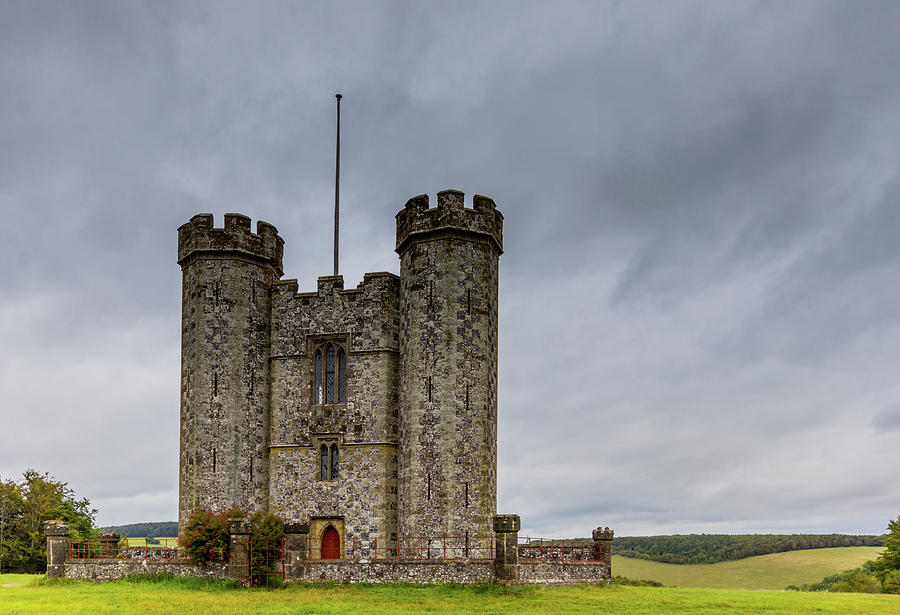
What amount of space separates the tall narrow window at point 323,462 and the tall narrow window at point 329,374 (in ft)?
6.45

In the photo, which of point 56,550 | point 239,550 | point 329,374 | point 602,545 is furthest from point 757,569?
point 56,550

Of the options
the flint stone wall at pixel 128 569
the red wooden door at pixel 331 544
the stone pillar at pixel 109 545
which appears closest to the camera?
the flint stone wall at pixel 128 569

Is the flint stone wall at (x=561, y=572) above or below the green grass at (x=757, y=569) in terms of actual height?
above

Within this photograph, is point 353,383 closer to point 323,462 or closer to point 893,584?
point 323,462

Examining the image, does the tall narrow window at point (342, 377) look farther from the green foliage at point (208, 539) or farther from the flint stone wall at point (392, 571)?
the flint stone wall at point (392, 571)

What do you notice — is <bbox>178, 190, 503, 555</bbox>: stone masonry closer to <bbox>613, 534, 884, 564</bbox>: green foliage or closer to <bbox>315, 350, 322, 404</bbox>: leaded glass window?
<bbox>315, 350, 322, 404</bbox>: leaded glass window

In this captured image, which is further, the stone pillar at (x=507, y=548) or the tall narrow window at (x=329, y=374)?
the tall narrow window at (x=329, y=374)

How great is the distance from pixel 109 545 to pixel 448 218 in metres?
19.0

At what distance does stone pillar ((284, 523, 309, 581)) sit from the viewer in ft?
91.8

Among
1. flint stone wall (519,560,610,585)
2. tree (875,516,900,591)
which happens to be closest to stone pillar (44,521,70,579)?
flint stone wall (519,560,610,585)

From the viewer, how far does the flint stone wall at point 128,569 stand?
96.7 ft

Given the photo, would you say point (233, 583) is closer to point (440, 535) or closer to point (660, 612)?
point (440, 535)

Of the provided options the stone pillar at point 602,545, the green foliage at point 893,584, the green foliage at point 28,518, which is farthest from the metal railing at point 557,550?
the green foliage at point 28,518

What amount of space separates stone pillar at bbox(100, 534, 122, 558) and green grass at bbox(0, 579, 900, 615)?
9.79ft
